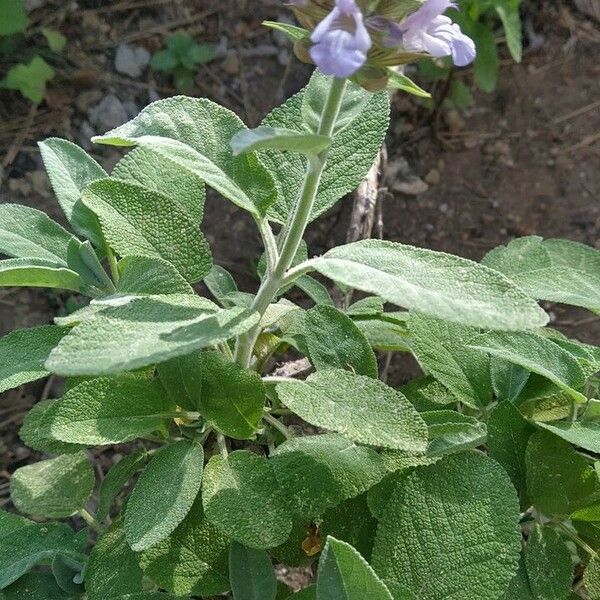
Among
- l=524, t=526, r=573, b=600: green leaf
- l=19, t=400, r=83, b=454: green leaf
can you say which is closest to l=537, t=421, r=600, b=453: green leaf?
l=524, t=526, r=573, b=600: green leaf

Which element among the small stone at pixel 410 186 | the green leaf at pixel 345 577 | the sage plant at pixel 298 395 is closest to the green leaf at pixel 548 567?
the sage plant at pixel 298 395

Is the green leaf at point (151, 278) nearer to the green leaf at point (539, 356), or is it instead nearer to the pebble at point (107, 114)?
the green leaf at point (539, 356)

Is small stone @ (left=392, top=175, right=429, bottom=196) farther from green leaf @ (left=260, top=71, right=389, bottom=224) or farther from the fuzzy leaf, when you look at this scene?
the fuzzy leaf

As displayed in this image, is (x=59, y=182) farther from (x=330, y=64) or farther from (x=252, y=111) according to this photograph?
(x=252, y=111)

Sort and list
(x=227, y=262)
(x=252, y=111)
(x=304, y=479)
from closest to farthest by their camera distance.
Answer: (x=304, y=479)
(x=227, y=262)
(x=252, y=111)

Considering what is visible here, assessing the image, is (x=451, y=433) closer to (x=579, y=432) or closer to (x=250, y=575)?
(x=579, y=432)

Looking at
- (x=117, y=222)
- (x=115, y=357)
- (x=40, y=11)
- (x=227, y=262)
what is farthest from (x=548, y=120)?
(x=115, y=357)

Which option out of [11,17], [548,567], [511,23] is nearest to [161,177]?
[548,567]
